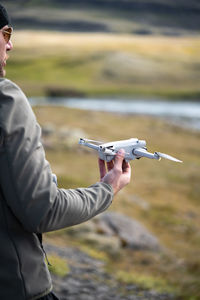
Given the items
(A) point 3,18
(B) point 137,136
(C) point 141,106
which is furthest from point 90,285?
(C) point 141,106

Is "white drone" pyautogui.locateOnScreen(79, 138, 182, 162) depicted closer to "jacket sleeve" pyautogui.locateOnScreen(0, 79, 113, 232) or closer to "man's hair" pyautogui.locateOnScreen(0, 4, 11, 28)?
"jacket sleeve" pyautogui.locateOnScreen(0, 79, 113, 232)

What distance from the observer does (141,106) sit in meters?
103

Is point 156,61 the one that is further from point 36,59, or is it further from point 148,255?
point 148,255

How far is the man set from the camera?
2.15m

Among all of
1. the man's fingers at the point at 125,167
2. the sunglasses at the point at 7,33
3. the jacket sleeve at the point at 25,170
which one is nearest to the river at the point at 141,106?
the man's fingers at the point at 125,167

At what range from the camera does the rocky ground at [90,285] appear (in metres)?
9.63

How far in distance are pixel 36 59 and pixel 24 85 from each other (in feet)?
176

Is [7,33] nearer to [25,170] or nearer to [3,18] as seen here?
[3,18]

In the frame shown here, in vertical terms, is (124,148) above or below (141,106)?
above

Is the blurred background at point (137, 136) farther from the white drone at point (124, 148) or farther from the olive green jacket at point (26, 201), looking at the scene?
the olive green jacket at point (26, 201)

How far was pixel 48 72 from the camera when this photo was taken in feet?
486

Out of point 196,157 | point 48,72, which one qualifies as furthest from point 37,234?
point 48,72

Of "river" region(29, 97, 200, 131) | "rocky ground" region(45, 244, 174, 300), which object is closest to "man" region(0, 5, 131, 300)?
"rocky ground" region(45, 244, 174, 300)

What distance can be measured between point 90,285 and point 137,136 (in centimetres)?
4759
